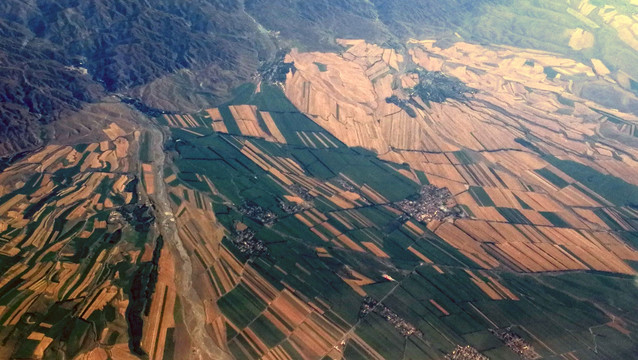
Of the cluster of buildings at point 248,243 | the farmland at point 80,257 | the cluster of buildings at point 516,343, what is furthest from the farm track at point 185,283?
the cluster of buildings at point 516,343

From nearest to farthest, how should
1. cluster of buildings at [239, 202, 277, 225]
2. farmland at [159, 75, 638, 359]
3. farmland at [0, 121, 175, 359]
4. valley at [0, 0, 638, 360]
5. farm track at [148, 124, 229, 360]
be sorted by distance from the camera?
farmland at [0, 121, 175, 359] → farm track at [148, 124, 229, 360] → valley at [0, 0, 638, 360] → farmland at [159, 75, 638, 359] → cluster of buildings at [239, 202, 277, 225]

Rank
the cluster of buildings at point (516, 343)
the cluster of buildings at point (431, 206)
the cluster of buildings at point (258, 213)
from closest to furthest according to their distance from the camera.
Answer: the cluster of buildings at point (516, 343) → the cluster of buildings at point (258, 213) → the cluster of buildings at point (431, 206)

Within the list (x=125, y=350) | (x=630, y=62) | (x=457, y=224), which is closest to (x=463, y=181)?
(x=457, y=224)

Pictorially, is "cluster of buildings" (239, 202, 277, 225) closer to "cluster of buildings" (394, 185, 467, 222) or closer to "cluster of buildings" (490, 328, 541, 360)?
"cluster of buildings" (394, 185, 467, 222)

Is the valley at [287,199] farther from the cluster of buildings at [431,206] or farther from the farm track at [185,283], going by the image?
the cluster of buildings at [431,206]

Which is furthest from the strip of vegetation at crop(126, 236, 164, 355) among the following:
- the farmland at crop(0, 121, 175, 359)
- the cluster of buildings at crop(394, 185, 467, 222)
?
the cluster of buildings at crop(394, 185, 467, 222)

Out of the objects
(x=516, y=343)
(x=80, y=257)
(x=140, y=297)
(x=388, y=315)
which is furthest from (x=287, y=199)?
(x=516, y=343)
